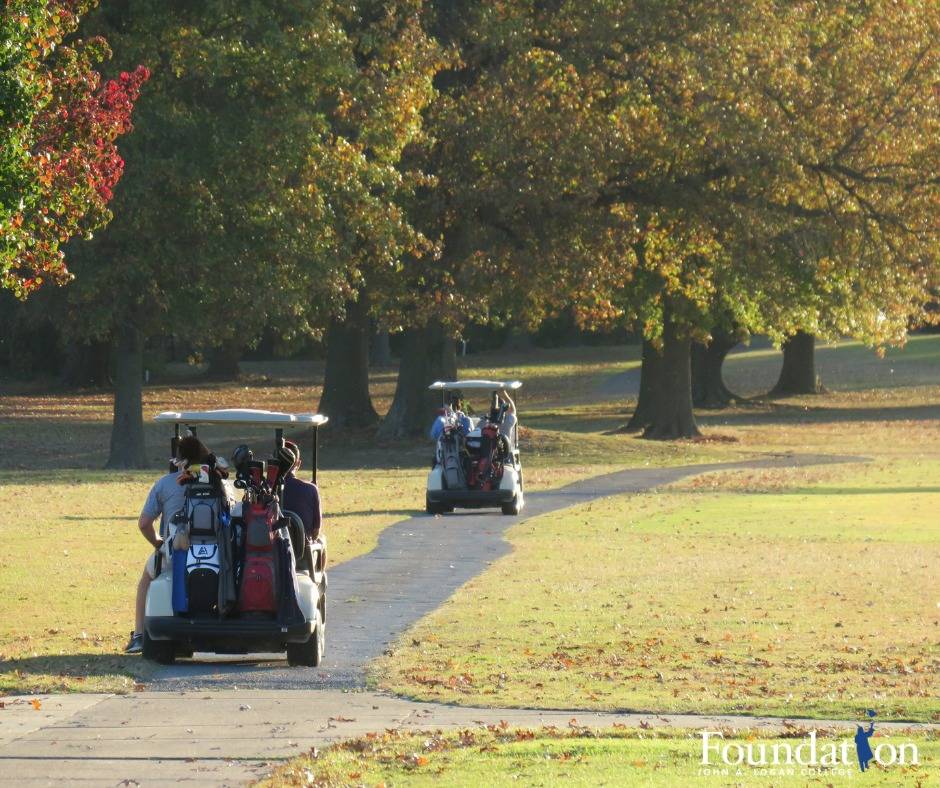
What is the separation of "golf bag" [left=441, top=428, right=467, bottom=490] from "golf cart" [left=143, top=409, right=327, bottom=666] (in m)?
12.9

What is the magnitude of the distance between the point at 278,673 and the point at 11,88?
23.0 feet

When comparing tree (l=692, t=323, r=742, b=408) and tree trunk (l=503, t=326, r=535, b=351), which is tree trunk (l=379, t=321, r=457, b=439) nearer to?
tree (l=692, t=323, r=742, b=408)

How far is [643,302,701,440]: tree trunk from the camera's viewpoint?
47.1 m

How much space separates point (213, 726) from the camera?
1040 centimetres

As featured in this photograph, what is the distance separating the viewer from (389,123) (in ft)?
112

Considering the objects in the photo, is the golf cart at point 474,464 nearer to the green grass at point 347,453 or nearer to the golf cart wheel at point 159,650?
the green grass at point 347,453

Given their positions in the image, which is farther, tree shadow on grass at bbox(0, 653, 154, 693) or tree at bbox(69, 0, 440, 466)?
tree at bbox(69, 0, 440, 466)

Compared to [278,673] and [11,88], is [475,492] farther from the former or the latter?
[278,673]

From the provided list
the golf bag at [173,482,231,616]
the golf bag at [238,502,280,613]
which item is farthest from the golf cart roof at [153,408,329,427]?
the golf bag at [238,502,280,613]

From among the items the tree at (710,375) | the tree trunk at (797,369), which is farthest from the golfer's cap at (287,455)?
the tree trunk at (797,369)

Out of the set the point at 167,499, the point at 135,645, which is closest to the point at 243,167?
the point at 135,645

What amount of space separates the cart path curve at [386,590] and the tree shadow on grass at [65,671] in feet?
0.89

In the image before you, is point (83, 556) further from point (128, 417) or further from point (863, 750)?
point (128, 417)

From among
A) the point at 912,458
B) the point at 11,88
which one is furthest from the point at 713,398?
the point at 11,88
